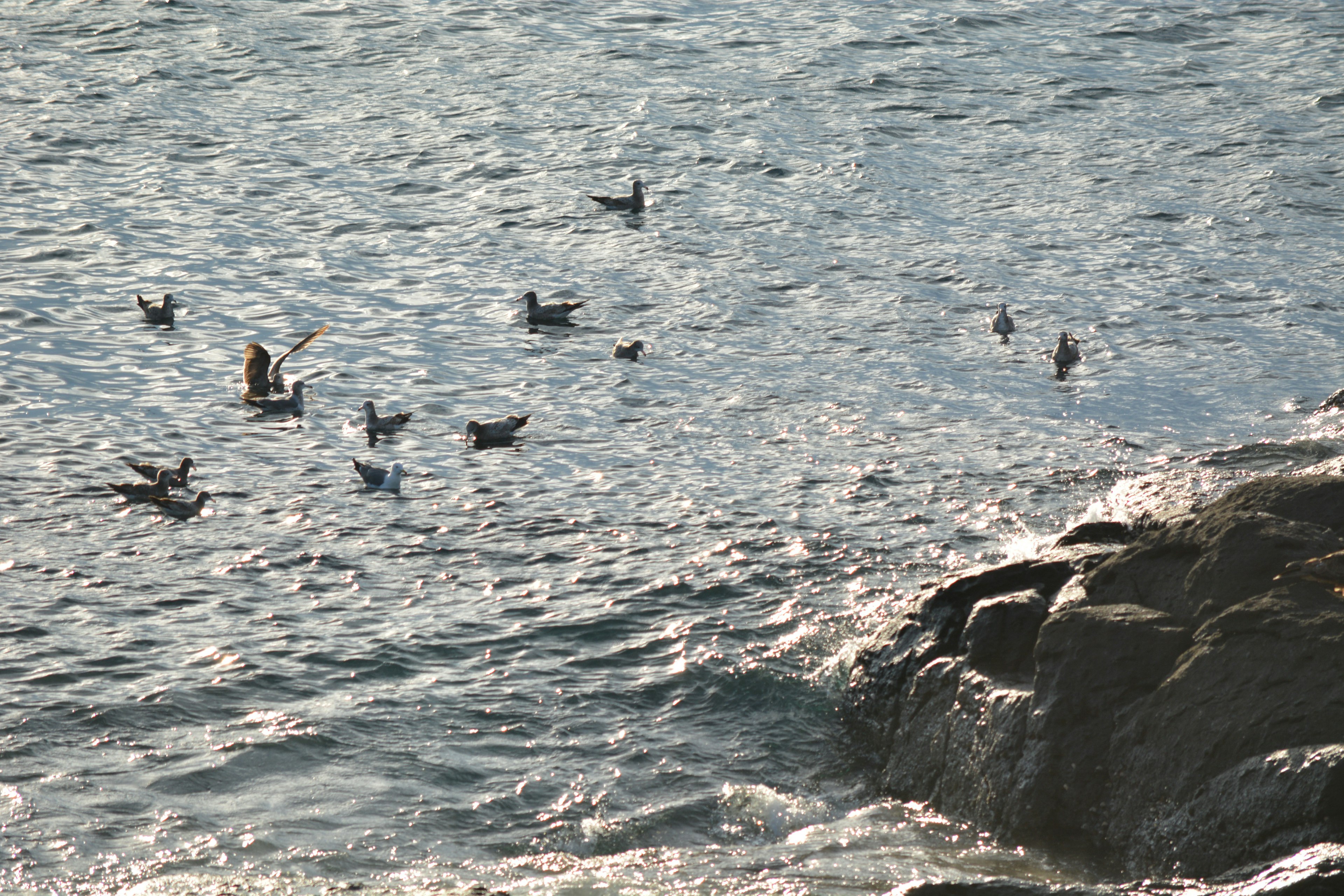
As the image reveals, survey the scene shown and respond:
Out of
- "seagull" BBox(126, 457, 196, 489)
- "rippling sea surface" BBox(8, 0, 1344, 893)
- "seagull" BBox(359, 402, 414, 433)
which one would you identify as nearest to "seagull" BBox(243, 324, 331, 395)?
"rippling sea surface" BBox(8, 0, 1344, 893)

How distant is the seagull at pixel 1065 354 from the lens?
15906 mm

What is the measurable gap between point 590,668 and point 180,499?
4.60 m

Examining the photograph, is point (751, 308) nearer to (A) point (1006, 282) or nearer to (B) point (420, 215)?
(A) point (1006, 282)

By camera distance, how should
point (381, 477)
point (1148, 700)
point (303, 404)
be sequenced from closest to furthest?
point (1148, 700) → point (381, 477) → point (303, 404)

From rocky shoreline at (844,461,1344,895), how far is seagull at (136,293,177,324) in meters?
11.1

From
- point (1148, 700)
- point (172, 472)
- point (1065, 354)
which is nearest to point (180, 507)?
point (172, 472)

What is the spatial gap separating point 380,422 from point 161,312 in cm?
424

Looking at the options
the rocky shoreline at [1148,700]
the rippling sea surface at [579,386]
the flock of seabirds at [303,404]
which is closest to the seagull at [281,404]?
the flock of seabirds at [303,404]

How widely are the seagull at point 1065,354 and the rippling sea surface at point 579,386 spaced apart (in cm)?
24

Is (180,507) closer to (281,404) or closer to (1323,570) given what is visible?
(281,404)

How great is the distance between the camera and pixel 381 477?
12953mm

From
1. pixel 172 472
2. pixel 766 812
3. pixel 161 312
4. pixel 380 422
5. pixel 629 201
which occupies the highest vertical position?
pixel 629 201

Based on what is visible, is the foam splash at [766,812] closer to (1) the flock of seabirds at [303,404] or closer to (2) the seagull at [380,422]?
(1) the flock of seabirds at [303,404]

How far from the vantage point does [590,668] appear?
9.83 meters
